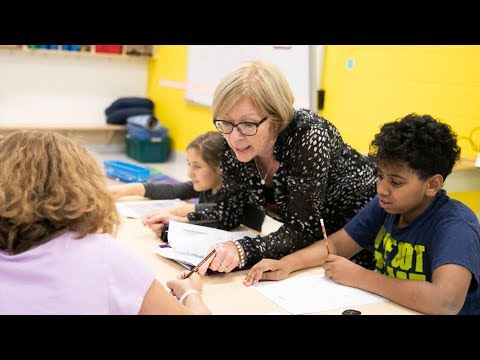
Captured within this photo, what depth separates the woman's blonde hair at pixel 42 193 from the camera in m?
1.04

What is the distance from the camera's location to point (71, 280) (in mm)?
1020

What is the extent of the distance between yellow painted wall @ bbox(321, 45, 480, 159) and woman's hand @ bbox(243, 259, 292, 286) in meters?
1.81

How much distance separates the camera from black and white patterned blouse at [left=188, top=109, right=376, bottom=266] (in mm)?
1659

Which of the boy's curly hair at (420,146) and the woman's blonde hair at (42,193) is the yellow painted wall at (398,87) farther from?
the woman's blonde hair at (42,193)

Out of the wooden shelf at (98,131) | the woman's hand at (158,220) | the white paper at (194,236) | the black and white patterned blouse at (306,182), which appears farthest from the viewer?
the wooden shelf at (98,131)

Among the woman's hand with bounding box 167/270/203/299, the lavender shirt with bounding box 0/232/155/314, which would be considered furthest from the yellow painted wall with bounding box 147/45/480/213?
the lavender shirt with bounding box 0/232/155/314

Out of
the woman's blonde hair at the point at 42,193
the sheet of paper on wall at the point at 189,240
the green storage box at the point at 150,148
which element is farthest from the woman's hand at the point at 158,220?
the green storage box at the point at 150,148

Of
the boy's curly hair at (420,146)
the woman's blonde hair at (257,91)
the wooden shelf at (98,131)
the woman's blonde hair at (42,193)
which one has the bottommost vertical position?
the wooden shelf at (98,131)

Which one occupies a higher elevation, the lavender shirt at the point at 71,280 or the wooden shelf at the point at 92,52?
the wooden shelf at the point at 92,52

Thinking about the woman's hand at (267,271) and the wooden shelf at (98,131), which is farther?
the wooden shelf at (98,131)

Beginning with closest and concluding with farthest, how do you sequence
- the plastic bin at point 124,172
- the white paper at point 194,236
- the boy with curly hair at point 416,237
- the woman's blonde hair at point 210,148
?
the boy with curly hair at point 416,237
the white paper at point 194,236
the woman's blonde hair at point 210,148
the plastic bin at point 124,172

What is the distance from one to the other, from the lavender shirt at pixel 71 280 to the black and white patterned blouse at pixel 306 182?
2.12ft

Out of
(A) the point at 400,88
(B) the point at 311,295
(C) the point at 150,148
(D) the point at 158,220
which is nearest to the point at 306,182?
(B) the point at 311,295
